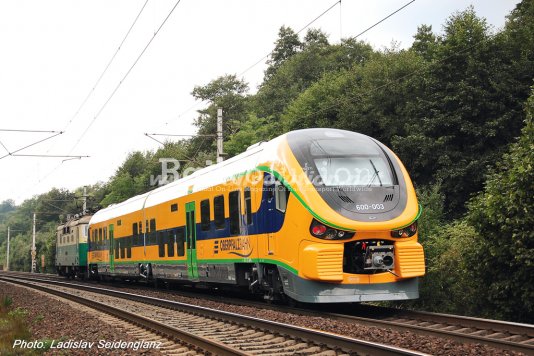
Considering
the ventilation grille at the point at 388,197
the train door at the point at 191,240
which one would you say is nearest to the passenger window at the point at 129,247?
the train door at the point at 191,240

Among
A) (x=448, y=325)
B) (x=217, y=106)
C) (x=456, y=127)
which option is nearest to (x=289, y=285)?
(x=448, y=325)

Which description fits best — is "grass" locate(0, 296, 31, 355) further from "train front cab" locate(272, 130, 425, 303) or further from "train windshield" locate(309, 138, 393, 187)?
"train windshield" locate(309, 138, 393, 187)

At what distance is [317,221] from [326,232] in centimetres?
25

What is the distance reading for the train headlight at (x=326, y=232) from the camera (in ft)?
38.3

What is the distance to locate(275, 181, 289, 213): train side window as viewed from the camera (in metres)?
12.7

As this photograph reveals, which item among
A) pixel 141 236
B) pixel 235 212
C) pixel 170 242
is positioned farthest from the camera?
pixel 141 236

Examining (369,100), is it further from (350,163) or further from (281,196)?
(281,196)

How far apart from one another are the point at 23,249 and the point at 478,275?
9122 cm

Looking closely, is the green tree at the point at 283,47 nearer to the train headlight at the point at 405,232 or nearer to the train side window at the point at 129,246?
the train side window at the point at 129,246

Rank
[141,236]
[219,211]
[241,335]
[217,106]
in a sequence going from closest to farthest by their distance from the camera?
[241,335], [219,211], [141,236], [217,106]

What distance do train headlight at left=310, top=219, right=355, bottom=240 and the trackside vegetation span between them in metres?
2.77

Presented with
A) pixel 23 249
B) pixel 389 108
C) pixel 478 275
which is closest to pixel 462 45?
pixel 389 108

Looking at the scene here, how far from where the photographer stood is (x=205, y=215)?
17.4 meters

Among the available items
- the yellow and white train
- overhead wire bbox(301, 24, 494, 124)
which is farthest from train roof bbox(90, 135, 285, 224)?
overhead wire bbox(301, 24, 494, 124)
